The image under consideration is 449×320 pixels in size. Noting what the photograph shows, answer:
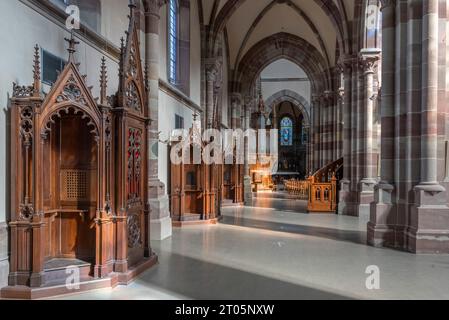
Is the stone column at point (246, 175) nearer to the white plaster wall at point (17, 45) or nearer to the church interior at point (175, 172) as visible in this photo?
the church interior at point (175, 172)

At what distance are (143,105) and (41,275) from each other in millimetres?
3236

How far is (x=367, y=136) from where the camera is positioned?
14938 millimetres

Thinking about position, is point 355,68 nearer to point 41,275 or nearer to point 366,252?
point 366,252

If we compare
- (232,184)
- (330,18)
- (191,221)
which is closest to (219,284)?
(191,221)

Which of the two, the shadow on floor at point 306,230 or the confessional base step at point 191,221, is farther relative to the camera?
the confessional base step at point 191,221

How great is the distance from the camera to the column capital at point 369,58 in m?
14.7

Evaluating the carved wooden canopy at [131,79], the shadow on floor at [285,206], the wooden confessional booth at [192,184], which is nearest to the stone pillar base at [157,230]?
the wooden confessional booth at [192,184]

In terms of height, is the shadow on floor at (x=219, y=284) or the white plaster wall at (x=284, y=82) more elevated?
the white plaster wall at (x=284, y=82)

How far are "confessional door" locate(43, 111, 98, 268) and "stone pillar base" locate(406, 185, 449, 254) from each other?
6491 mm

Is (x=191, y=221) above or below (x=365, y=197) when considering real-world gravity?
below

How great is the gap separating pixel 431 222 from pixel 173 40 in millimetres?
10750

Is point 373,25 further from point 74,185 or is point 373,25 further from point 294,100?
point 294,100

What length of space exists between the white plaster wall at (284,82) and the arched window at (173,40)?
27.1 meters

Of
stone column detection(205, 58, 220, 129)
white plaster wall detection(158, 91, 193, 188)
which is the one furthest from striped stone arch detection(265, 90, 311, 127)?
white plaster wall detection(158, 91, 193, 188)
